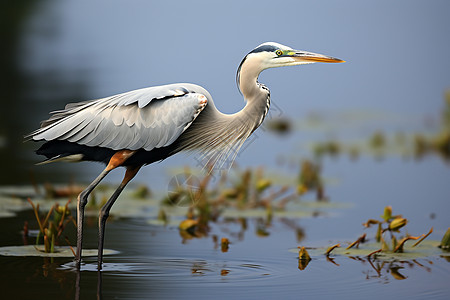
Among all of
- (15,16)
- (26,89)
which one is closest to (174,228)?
(26,89)

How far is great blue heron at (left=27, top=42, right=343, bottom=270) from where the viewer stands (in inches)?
265

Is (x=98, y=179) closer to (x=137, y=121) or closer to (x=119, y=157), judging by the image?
(x=119, y=157)

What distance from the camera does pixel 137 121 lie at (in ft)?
22.4

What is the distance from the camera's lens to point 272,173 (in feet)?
38.3

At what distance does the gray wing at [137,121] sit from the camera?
22.0ft

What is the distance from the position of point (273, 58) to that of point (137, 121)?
0.98m

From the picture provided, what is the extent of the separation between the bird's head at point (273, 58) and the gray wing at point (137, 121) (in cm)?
34

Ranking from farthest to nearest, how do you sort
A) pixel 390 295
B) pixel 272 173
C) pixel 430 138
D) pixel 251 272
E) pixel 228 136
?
1. pixel 430 138
2. pixel 272 173
3. pixel 228 136
4. pixel 251 272
5. pixel 390 295

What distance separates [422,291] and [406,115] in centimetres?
1714

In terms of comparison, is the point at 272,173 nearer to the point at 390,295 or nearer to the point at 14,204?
the point at 14,204

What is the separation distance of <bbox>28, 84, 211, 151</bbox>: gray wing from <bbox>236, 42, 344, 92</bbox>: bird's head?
1.12 ft

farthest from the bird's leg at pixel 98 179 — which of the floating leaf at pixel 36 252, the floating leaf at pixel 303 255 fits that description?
the floating leaf at pixel 303 255

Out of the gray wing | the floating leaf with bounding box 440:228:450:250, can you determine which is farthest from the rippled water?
the gray wing

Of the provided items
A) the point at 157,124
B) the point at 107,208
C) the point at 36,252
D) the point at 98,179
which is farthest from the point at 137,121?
the point at 36,252
